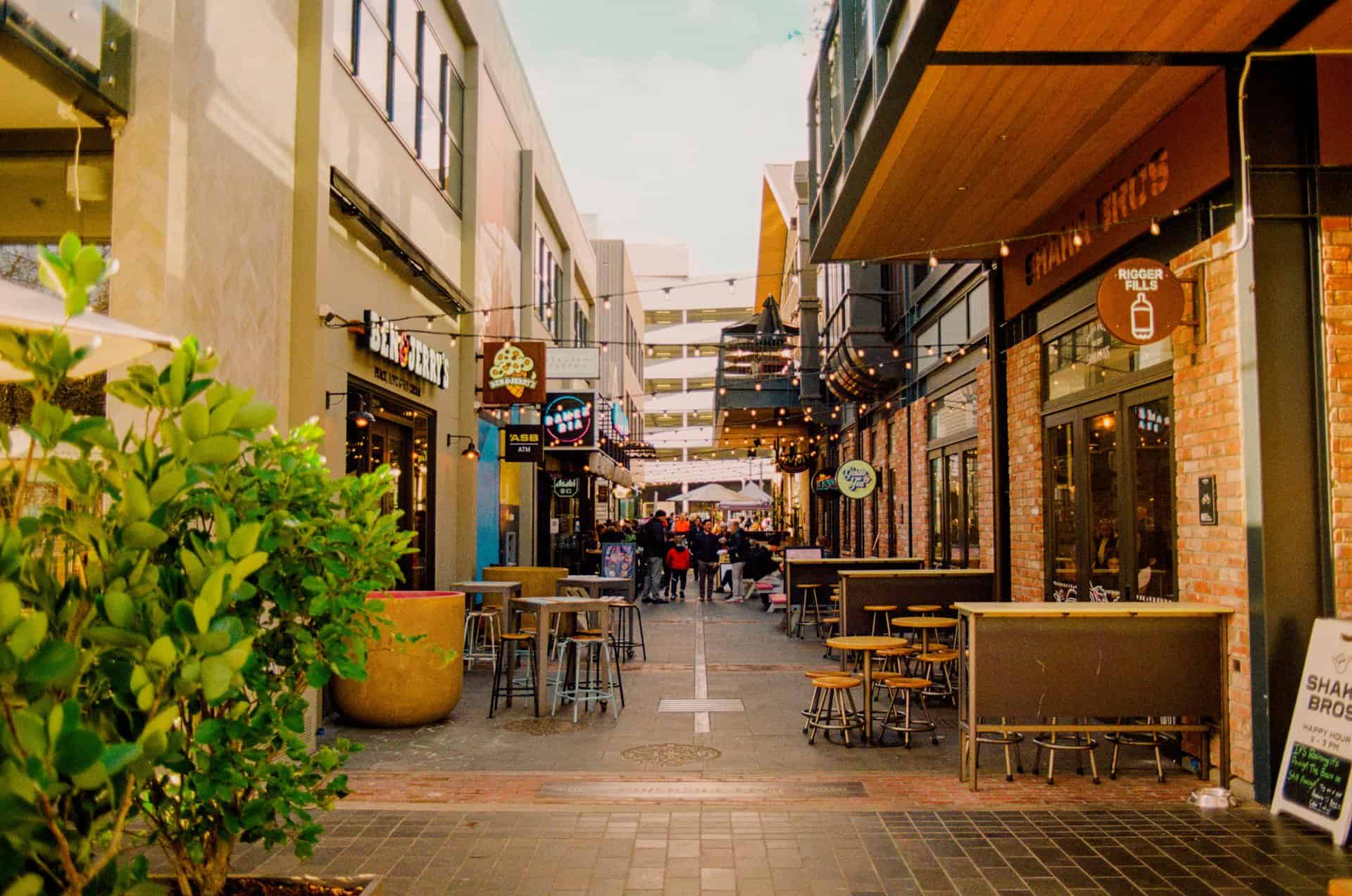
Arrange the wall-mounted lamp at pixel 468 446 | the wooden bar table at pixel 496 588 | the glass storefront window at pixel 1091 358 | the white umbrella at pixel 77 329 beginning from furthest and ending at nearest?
the wall-mounted lamp at pixel 468 446, the wooden bar table at pixel 496 588, the glass storefront window at pixel 1091 358, the white umbrella at pixel 77 329

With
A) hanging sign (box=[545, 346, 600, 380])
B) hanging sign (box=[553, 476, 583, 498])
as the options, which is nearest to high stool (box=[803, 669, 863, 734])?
hanging sign (box=[545, 346, 600, 380])

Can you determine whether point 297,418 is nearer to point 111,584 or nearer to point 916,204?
point 916,204

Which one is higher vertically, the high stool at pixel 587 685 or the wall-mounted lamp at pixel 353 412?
the wall-mounted lamp at pixel 353 412

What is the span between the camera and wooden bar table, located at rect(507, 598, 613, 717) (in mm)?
9461

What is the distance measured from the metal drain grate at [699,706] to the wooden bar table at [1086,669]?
9.78ft

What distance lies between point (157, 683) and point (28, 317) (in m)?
0.96

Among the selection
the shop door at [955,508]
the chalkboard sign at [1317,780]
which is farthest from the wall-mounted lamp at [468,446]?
the chalkboard sign at [1317,780]

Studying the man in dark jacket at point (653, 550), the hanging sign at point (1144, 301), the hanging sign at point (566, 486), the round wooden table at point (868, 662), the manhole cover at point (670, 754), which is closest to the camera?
the hanging sign at point (1144, 301)

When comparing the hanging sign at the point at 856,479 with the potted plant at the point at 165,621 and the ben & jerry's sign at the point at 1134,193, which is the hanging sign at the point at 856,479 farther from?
the potted plant at the point at 165,621

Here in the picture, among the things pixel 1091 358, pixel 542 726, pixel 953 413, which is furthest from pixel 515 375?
pixel 1091 358

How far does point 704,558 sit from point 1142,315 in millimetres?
16184

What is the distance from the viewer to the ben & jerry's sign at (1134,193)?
690 centimetres

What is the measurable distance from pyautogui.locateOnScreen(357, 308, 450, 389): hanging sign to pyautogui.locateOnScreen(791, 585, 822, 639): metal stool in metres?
6.27

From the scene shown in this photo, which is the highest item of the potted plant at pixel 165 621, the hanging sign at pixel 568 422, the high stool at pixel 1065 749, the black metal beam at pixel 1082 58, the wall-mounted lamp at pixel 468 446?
the black metal beam at pixel 1082 58
